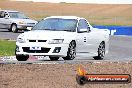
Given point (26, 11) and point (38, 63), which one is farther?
point (26, 11)

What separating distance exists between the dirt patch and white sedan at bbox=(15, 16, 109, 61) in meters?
78.3

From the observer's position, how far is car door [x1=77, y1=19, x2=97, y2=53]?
61.9 ft

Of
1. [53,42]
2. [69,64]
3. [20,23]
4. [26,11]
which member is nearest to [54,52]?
[53,42]

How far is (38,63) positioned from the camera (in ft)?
51.4

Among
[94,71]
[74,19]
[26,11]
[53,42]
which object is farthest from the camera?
[26,11]

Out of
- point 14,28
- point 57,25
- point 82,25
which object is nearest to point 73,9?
point 14,28

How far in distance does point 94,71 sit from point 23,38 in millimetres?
3905

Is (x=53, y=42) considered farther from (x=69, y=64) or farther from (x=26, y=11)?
(x=26, y=11)

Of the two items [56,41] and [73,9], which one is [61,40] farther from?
[73,9]

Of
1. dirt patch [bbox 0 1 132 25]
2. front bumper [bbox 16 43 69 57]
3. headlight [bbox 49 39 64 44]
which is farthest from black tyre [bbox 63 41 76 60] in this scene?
dirt patch [bbox 0 1 132 25]

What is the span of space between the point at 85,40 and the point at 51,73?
19.1 ft

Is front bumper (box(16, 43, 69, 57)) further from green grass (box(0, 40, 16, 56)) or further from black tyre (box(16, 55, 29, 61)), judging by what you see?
green grass (box(0, 40, 16, 56))

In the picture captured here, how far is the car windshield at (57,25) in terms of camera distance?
18.7 m

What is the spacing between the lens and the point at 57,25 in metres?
18.8
